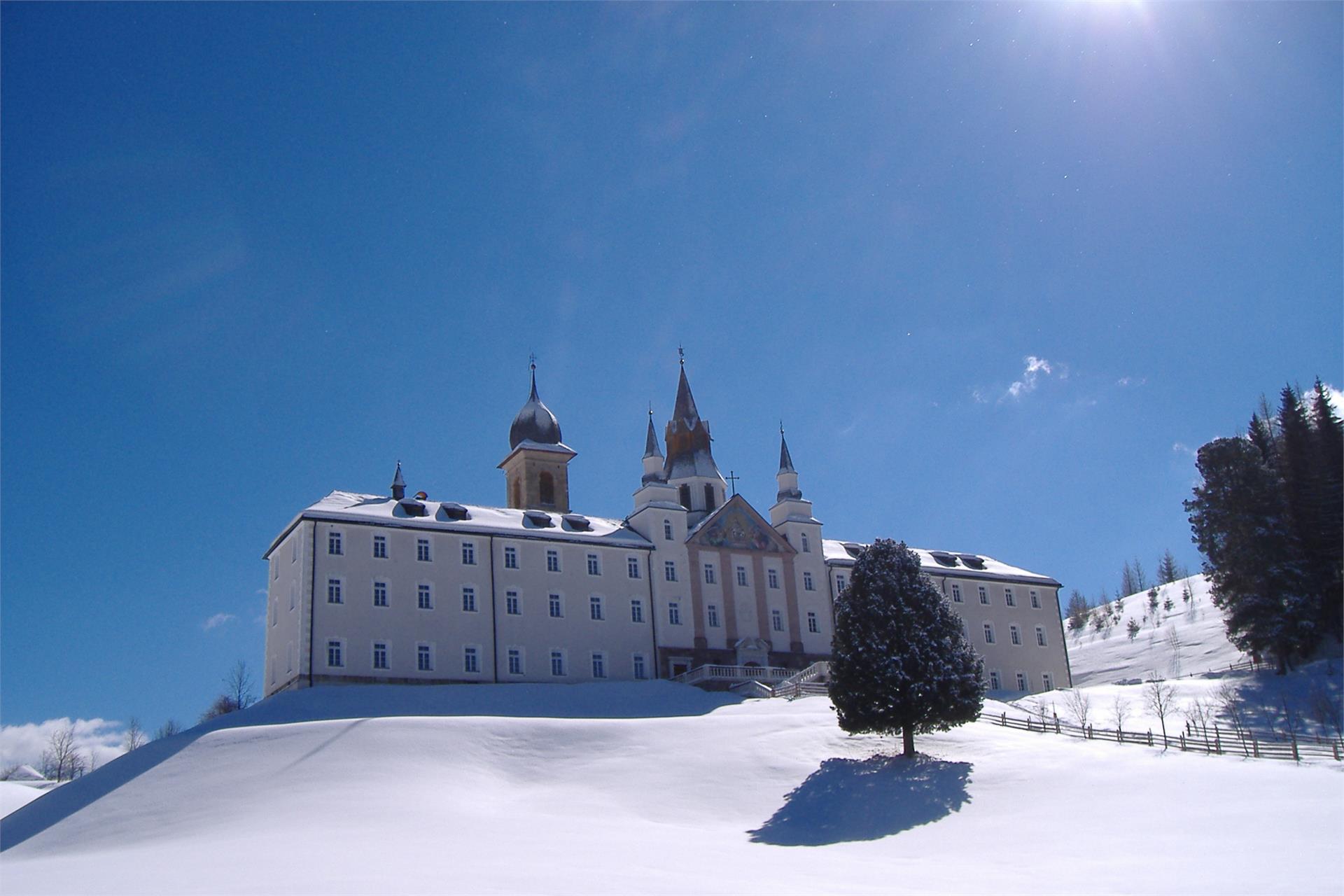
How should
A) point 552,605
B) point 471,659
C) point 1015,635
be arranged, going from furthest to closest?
point 1015,635 < point 552,605 < point 471,659

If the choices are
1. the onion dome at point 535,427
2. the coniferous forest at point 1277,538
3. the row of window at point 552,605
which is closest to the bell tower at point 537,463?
the onion dome at point 535,427

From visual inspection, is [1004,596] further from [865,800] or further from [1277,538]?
[865,800]

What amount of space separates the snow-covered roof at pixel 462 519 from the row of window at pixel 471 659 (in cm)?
527

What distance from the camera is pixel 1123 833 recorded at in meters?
27.0

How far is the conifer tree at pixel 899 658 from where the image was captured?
3741 centimetres

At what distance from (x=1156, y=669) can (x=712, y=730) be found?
50.3 metres

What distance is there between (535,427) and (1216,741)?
145 ft

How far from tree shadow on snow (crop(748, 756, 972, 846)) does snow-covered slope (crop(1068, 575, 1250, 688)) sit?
42269 millimetres

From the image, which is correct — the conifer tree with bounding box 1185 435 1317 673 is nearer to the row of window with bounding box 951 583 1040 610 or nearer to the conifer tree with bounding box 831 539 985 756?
the row of window with bounding box 951 583 1040 610

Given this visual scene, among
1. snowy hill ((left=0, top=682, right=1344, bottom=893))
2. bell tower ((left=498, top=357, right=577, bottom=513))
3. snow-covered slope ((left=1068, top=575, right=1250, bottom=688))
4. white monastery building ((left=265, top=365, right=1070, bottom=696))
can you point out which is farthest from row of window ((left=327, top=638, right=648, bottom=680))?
snow-covered slope ((left=1068, top=575, right=1250, bottom=688))

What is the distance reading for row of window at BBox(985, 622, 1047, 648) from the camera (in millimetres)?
64688

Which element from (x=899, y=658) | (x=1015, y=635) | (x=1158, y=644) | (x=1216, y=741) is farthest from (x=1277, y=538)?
(x=1158, y=644)

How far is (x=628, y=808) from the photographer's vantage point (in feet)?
103

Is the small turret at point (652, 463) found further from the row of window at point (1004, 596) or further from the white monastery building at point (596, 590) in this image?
the row of window at point (1004, 596)
